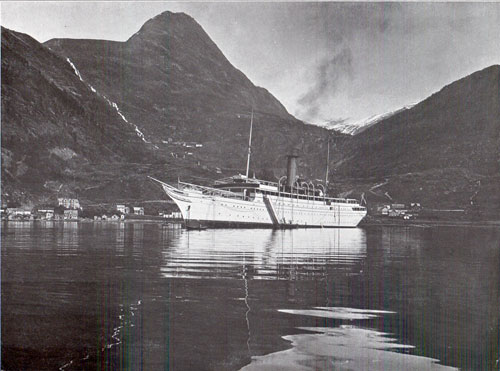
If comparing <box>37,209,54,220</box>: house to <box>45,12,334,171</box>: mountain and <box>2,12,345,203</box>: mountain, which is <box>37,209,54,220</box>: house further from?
<box>45,12,334,171</box>: mountain

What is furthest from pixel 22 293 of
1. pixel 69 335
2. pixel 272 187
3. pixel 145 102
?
pixel 272 187

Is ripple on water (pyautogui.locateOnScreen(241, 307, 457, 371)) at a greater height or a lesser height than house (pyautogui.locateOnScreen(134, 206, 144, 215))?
lesser

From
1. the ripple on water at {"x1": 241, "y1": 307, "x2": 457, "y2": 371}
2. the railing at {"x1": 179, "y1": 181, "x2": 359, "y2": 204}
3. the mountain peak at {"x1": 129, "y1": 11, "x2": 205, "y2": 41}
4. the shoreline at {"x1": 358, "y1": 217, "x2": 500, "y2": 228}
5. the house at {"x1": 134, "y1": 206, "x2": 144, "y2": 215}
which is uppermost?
the mountain peak at {"x1": 129, "y1": 11, "x2": 205, "y2": 41}

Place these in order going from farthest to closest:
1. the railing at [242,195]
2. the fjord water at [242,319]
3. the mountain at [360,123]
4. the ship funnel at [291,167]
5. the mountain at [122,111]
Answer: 1. the railing at [242,195]
2. the ship funnel at [291,167]
3. the mountain at [360,123]
4. the mountain at [122,111]
5. the fjord water at [242,319]

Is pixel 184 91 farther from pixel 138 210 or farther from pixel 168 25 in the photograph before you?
pixel 138 210

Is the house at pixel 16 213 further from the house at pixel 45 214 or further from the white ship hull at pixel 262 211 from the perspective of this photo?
the white ship hull at pixel 262 211

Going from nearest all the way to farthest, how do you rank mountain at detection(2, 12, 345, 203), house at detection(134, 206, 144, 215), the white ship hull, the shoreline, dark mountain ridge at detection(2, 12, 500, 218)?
1. dark mountain ridge at detection(2, 12, 500, 218)
2. mountain at detection(2, 12, 345, 203)
3. the shoreline
4. house at detection(134, 206, 144, 215)
5. the white ship hull

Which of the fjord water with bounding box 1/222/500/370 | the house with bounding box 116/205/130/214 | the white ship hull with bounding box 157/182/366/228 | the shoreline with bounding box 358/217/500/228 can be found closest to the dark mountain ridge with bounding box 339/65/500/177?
the shoreline with bounding box 358/217/500/228

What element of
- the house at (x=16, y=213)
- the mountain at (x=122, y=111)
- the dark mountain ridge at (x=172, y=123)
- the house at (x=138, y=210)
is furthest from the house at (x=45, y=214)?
the house at (x=138, y=210)
